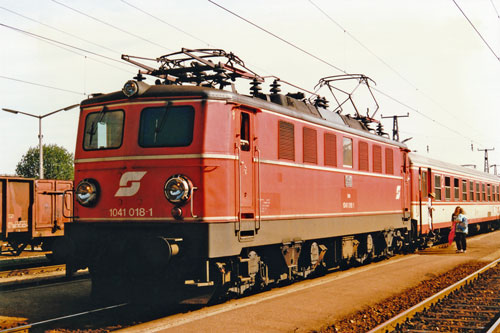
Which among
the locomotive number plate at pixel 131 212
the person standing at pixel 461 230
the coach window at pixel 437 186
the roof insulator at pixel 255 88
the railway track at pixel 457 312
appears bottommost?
the railway track at pixel 457 312

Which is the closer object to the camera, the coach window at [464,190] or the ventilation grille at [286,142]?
the ventilation grille at [286,142]

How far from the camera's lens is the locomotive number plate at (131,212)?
364 inches

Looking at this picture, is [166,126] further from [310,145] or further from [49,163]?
[49,163]

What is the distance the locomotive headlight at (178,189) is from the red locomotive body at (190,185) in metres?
0.01

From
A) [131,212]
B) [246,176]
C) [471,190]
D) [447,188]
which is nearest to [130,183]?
[131,212]

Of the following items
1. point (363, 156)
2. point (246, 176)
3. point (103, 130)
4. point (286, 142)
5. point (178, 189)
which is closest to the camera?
point (178, 189)

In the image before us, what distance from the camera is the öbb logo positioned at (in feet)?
30.9

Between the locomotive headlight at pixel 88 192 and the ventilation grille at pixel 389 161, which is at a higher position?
the ventilation grille at pixel 389 161

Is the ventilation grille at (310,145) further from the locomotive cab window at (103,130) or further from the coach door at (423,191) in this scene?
the coach door at (423,191)

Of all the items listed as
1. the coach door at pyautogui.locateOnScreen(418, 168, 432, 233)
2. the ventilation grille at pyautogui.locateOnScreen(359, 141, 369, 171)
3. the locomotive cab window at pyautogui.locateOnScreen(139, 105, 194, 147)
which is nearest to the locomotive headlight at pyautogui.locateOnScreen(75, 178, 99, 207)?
the locomotive cab window at pyautogui.locateOnScreen(139, 105, 194, 147)

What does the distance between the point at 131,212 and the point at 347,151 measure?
6.23m

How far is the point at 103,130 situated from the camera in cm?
1009

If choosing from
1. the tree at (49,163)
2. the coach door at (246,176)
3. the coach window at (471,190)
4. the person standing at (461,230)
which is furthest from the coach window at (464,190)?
the tree at (49,163)

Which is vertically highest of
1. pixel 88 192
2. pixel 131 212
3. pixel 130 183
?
pixel 130 183
